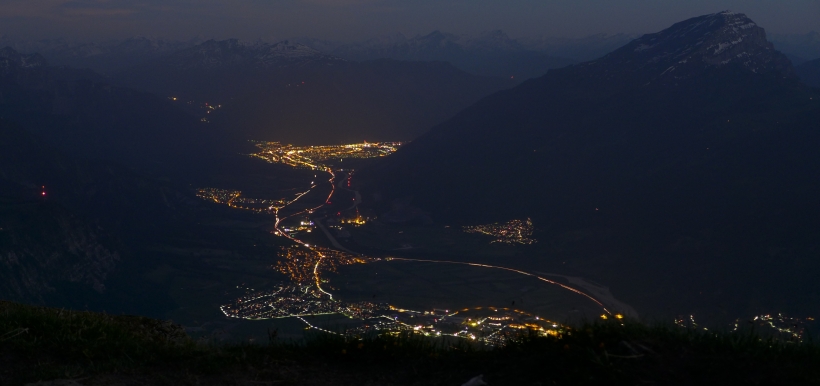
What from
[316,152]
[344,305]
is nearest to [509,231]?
[344,305]

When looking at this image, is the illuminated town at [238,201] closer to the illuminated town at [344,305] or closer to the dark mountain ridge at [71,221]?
the illuminated town at [344,305]

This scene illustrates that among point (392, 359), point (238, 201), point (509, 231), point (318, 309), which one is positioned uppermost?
point (392, 359)

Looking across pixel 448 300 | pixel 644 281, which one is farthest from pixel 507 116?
pixel 448 300

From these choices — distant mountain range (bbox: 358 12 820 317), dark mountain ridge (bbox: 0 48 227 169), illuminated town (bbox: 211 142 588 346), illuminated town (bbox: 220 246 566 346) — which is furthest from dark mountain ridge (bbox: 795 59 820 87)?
dark mountain ridge (bbox: 0 48 227 169)

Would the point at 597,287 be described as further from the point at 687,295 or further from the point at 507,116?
the point at 507,116

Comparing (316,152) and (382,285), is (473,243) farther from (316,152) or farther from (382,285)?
(316,152)

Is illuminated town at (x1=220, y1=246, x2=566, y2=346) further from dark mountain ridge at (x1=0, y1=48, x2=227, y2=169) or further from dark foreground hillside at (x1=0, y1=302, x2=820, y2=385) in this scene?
dark mountain ridge at (x1=0, y1=48, x2=227, y2=169)
